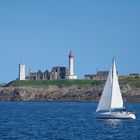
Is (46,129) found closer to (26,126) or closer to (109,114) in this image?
(26,126)

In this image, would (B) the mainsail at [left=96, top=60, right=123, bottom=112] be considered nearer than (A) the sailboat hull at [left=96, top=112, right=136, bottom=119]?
No

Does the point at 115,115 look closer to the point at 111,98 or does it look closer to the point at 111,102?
the point at 111,102

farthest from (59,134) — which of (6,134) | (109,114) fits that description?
(109,114)

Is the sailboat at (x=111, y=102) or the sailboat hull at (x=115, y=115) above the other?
the sailboat at (x=111, y=102)

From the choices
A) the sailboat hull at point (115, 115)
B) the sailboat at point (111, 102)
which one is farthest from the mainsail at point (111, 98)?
the sailboat hull at point (115, 115)

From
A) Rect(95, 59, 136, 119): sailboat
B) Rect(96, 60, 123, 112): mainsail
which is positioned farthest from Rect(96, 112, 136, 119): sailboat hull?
Rect(96, 60, 123, 112): mainsail

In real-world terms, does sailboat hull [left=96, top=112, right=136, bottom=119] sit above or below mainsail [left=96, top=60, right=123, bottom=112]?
below

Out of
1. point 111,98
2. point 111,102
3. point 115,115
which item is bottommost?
point 115,115

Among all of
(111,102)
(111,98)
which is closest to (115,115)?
(111,102)

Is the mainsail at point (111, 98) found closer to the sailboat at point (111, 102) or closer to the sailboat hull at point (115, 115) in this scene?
the sailboat at point (111, 102)

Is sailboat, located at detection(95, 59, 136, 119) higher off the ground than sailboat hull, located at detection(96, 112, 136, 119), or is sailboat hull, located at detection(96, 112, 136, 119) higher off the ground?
sailboat, located at detection(95, 59, 136, 119)

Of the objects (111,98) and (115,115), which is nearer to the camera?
(111,98)

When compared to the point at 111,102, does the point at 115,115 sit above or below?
below

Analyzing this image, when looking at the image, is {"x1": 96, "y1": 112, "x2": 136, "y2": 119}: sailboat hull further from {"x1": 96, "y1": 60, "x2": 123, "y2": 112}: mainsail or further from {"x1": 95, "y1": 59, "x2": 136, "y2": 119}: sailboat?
{"x1": 96, "y1": 60, "x2": 123, "y2": 112}: mainsail
